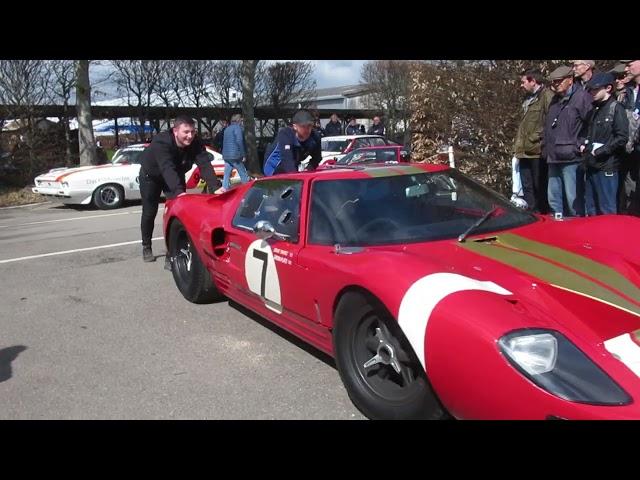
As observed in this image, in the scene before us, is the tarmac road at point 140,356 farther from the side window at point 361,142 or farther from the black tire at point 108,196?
the side window at point 361,142

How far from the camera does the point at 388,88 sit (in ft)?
107

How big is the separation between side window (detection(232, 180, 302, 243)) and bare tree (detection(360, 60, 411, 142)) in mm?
27336

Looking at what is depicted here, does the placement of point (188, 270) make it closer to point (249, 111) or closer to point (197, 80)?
→ point (249, 111)

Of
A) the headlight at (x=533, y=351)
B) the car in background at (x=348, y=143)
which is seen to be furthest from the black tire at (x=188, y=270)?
the car in background at (x=348, y=143)

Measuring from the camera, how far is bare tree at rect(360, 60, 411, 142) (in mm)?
31737

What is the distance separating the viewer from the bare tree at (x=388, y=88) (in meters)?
31.7

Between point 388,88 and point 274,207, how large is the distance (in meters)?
30.2

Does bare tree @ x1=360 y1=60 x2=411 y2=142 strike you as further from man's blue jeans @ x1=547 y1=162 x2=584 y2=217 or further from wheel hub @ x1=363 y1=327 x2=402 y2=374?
wheel hub @ x1=363 y1=327 x2=402 y2=374

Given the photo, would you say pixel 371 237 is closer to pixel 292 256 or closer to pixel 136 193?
pixel 292 256

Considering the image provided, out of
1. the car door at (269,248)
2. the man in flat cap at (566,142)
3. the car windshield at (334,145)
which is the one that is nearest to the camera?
the car door at (269,248)

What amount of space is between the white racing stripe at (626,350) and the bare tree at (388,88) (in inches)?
1153
